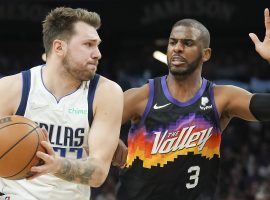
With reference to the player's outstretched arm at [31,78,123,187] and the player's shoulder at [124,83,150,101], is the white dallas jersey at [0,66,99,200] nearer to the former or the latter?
the player's outstretched arm at [31,78,123,187]

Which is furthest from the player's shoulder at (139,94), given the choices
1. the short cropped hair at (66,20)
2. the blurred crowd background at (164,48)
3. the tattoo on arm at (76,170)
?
the blurred crowd background at (164,48)

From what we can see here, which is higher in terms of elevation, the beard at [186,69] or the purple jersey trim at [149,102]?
the beard at [186,69]

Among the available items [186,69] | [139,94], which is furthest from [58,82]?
[186,69]

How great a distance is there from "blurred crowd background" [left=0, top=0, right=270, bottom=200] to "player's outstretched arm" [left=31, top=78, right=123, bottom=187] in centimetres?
850

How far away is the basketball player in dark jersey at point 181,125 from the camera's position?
17.2ft

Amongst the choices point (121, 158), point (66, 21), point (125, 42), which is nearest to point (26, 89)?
point (66, 21)

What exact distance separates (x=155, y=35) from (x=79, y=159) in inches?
425

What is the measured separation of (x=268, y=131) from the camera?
16297mm

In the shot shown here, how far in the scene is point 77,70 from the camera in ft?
14.9

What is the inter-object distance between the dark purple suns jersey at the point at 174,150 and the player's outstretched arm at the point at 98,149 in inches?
32.3

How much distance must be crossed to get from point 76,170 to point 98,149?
9.2 inches

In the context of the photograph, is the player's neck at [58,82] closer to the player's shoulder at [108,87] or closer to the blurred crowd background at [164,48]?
the player's shoulder at [108,87]

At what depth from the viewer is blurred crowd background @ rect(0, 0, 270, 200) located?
1373 centimetres

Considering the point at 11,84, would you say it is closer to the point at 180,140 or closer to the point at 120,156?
the point at 120,156
